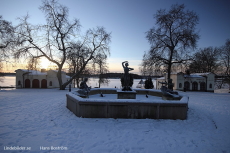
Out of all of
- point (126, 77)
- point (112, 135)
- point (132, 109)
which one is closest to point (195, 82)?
point (126, 77)

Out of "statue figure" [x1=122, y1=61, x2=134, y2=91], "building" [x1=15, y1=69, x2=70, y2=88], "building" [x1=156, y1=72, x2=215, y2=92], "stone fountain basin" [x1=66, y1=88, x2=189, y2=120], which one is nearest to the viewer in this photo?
"stone fountain basin" [x1=66, y1=88, x2=189, y2=120]

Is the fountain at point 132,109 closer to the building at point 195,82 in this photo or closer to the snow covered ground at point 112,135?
the snow covered ground at point 112,135

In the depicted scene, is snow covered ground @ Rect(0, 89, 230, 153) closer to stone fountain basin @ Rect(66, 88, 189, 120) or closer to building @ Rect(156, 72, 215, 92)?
stone fountain basin @ Rect(66, 88, 189, 120)

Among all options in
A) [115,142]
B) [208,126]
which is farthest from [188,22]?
[115,142]

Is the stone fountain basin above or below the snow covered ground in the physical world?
above

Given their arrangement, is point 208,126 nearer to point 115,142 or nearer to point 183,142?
point 183,142

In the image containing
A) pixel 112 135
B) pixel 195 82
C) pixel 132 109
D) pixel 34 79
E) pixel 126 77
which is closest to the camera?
pixel 112 135

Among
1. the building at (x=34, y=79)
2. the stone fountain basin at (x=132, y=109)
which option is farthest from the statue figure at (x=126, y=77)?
the building at (x=34, y=79)

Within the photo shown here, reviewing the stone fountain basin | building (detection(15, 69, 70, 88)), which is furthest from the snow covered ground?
building (detection(15, 69, 70, 88))

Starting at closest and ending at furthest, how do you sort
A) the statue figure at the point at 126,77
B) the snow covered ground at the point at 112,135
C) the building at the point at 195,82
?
the snow covered ground at the point at 112,135, the statue figure at the point at 126,77, the building at the point at 195,82

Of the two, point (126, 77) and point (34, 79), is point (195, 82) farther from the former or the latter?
point (34, 79)

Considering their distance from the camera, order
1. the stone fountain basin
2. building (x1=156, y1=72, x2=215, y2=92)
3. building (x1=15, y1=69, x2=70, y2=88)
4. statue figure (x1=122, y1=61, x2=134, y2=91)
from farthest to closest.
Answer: building (x1=15, y1=69, x2=70, y2=88) < building (x1=156, y1=72, x2=215, y2=92) < statue figure (x1=122, y1=61, x2=134, y2=91) < the stone fountain basin

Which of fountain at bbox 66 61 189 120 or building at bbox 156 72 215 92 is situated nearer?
fountain at bbox 66 61 189 120

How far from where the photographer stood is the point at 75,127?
515 centimetres
